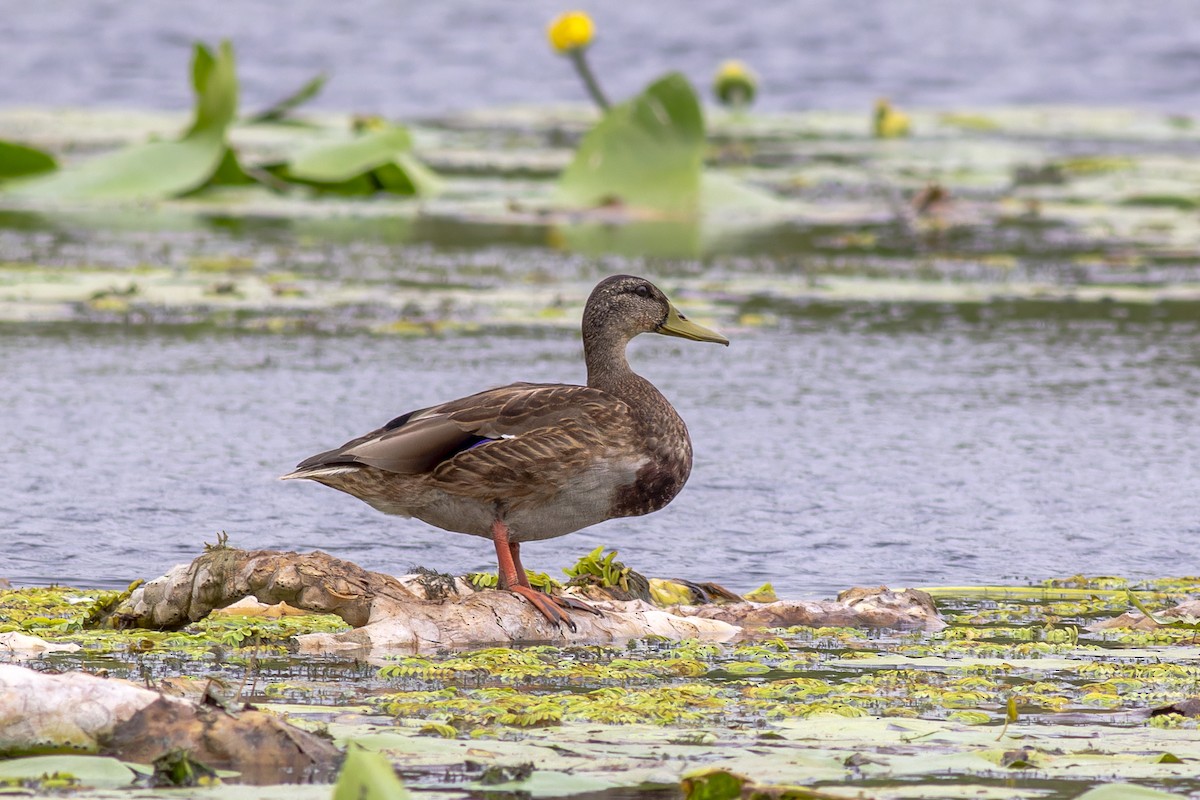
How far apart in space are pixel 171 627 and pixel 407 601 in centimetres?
58

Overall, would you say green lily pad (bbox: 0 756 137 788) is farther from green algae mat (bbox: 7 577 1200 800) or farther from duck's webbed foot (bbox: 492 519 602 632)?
duck's webbed foot (bbox: 492 519 602 632)

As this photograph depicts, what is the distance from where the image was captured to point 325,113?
74.0 ft

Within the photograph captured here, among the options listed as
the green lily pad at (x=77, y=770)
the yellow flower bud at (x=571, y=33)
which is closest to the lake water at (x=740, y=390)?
the yellow flower bud at (x=571, y=33)

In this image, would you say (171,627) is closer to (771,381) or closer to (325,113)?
(771,381)

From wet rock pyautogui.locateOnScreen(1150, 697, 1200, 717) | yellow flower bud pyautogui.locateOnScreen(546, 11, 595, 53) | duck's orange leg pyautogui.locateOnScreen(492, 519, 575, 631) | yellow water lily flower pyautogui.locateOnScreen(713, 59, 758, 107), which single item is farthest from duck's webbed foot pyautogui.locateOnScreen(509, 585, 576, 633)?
yellow water lily flower pyautogui.locateOnScreen(713, 59, 758, 107)

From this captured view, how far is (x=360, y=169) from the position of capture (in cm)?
1442

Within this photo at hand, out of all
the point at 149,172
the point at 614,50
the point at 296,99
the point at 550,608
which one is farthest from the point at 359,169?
the point at 614,50

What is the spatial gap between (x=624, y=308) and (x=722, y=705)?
76.3 inches

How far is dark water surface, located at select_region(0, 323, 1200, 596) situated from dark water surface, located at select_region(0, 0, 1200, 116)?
509 inches

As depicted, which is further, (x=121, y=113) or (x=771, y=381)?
(x=121, y=113)

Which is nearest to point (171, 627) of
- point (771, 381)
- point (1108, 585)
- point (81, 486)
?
point (81, 486)

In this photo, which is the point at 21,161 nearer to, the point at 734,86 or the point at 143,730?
the point at 734,86

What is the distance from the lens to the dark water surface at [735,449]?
616cm

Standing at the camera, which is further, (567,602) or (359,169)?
(359,169)
